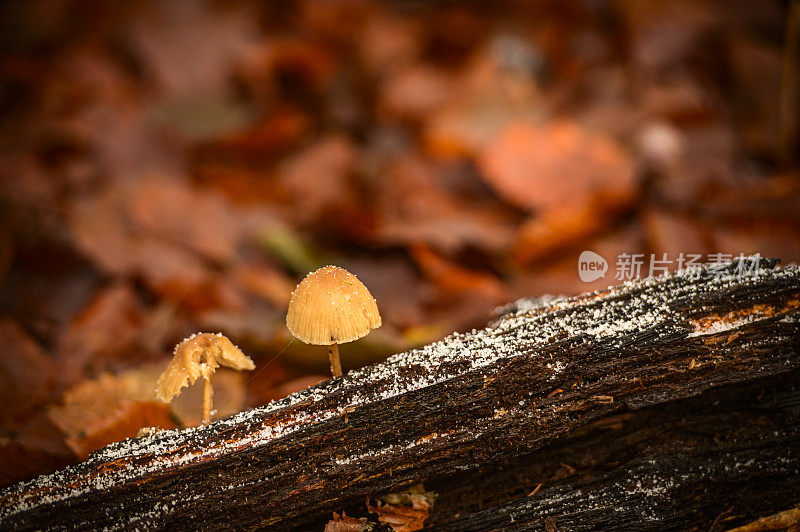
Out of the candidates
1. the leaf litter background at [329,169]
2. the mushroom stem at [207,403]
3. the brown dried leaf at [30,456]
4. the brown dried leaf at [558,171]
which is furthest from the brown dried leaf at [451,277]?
the brown dried leaf at [30,456]

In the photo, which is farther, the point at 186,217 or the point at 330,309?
the point at 186,217

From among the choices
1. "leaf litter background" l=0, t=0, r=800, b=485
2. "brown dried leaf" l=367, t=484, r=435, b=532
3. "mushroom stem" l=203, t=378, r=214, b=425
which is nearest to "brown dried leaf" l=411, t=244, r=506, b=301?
"leaf litter background" l=0, t=0, r=800, b=485

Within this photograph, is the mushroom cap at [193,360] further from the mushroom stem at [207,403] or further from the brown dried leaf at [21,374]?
the brown dried leaf at [21,374]

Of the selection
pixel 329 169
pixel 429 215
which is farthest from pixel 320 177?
pixel 429 215

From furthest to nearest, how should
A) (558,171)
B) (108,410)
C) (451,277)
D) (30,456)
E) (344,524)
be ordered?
(558,171)
(451,277)
(108,410)
(30,456)
(344,524)

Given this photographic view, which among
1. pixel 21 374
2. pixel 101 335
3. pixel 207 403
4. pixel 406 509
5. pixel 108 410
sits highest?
pixel 101 335

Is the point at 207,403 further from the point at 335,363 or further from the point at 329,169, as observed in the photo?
the point at 329,169

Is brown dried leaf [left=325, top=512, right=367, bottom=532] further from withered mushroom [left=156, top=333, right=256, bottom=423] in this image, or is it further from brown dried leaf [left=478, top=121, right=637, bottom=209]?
brown dried leaf [left=478, top=121, right=637, bottom=209]

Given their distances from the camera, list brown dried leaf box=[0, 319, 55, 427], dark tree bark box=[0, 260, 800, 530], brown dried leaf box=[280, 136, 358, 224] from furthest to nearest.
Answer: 1. brown dried leaf box=[280, 136, 358, 224]
2. brown dried leaf box=[0, 319, 55, 427]
3. dark tree bark box=[0, 260, 800, 530]
